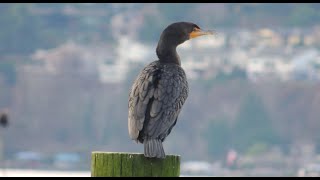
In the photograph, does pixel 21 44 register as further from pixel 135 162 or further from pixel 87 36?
pixel 135 162

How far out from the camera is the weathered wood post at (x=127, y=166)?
5.36m

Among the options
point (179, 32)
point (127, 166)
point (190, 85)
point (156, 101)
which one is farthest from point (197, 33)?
point (190, 85)

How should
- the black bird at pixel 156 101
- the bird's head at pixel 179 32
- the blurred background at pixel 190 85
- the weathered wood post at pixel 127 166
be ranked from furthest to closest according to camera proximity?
the blurred background at pixel 190 85, the bird's head at pixel 179 32, the black bird at pixel 156 101, the weathered wood post at pixel 127 166

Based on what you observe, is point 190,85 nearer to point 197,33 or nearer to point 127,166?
Answer: point 197,33

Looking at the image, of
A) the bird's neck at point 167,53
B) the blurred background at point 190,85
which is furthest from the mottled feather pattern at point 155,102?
the blurred background at point 190,85

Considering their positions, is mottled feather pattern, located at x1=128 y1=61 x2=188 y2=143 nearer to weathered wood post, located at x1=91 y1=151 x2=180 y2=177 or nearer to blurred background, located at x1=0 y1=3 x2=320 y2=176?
weathered wood post, located at x1=91 y1=151 x2=180 y2=177

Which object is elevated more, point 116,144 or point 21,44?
point 21,44

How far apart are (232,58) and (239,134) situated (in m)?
5.41

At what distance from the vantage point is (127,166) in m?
5.41

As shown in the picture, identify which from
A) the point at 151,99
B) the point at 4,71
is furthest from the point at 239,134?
the point at 151,99

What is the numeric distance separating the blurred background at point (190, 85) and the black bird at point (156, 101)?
45363mm

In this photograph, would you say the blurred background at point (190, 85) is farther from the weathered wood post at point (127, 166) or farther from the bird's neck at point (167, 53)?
the weathered wood post at point (127, 166)

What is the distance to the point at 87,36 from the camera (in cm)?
6806

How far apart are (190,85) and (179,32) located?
52014 mm
